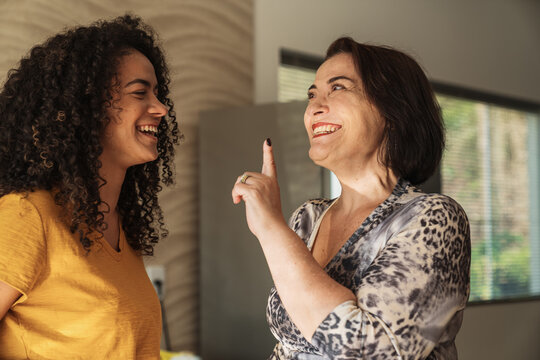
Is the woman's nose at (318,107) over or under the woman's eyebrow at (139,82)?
under

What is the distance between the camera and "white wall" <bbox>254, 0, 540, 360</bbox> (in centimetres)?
324

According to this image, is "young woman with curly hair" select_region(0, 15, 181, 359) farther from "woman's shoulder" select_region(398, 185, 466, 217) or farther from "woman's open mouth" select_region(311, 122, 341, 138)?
"woman's shoulder" select_region(398, 185, 466, 217)

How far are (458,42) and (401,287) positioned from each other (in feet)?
11.6

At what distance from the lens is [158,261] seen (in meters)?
2.74

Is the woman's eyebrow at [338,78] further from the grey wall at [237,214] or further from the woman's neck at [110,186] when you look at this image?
the grey wall at [237,214]

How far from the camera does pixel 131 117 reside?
1366mm

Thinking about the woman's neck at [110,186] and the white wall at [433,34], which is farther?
the white wall at [433,34]

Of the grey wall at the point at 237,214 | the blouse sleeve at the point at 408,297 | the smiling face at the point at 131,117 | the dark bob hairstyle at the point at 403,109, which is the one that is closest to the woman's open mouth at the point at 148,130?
the smiling face at the point at 131,117

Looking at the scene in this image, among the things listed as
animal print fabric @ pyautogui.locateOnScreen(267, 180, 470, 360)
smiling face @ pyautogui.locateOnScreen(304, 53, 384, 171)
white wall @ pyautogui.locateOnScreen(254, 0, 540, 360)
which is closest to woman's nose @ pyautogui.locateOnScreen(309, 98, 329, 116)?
smiling face @ pyautogui.locateOnScreen(304, 53, 384, 171)

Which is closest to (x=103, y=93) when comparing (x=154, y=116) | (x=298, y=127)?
(x=154, y=116)

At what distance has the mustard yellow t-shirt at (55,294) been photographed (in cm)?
110

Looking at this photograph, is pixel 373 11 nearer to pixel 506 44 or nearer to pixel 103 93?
pixel 506 44

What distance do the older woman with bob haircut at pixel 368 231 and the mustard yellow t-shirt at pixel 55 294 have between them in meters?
0.31

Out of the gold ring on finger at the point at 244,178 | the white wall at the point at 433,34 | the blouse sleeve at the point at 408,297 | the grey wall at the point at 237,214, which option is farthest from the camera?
the white wall at the point at 433,34
